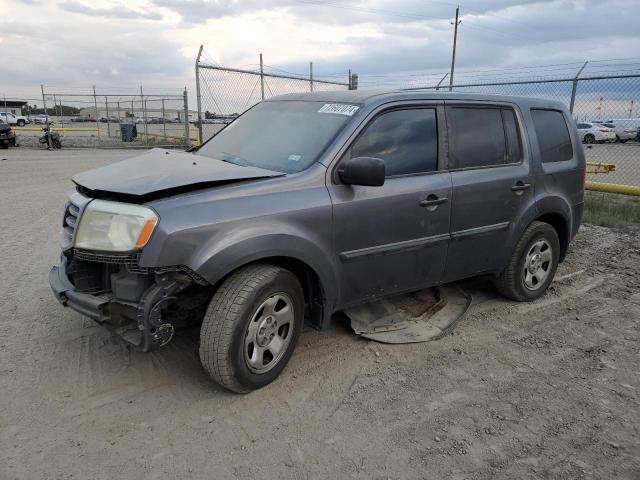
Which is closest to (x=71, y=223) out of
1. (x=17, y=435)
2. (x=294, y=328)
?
(x=17, y=435)

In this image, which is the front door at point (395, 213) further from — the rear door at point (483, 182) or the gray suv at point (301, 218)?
the rear door at point (483, 182)

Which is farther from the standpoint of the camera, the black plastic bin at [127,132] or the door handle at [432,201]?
the black plastic bin at [127,132]

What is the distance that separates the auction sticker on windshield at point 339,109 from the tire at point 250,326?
4.10 feet

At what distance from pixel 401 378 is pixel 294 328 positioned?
2.61 feet

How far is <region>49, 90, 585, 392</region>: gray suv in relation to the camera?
9.78ft

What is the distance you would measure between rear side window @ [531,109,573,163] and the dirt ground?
1436mm

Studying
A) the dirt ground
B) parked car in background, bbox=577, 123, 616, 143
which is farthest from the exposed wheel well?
parked car in background, bbox=577, 123, 616, 143

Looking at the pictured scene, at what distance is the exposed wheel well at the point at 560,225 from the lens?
4953mm

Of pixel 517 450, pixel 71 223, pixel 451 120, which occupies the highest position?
pixel 451 120

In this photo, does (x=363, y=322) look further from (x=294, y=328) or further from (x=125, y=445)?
(x=125, y=445)

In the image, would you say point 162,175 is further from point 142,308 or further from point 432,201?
point 432,201

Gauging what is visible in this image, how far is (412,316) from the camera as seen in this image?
447cm

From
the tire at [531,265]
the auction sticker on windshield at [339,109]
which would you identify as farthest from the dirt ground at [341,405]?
the auction sticker on windshield at [339,109]

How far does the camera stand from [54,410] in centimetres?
305
